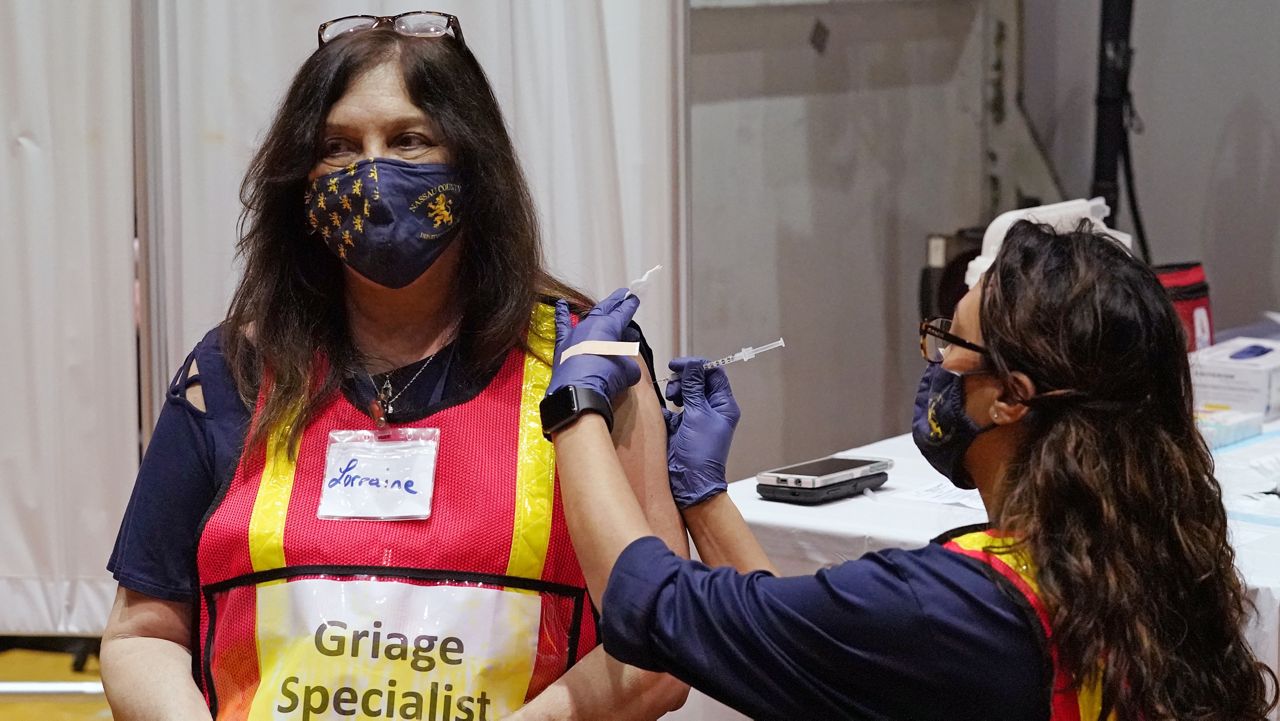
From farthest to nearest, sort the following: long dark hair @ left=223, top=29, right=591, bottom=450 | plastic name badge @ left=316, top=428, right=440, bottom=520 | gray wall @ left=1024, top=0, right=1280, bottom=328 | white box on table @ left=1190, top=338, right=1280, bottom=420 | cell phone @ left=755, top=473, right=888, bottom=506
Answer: gray wall @ left=1024, top=0, right=1280, bottom=328, white box on table @ left=1190, top=338, right=1280, bottom=420, cell phone @ left=755, top=473, right=888, bottom=506, long dark hair @ left=223, top=29, right=591, bottom=450, plastic name badge @ left=316, top=428, right=440, bottom=520

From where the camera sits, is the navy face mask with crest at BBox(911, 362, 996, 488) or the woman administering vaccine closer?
the woman administering vaccine

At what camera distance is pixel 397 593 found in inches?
56.0

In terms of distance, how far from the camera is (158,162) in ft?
9.38

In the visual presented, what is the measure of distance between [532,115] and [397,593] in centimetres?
157

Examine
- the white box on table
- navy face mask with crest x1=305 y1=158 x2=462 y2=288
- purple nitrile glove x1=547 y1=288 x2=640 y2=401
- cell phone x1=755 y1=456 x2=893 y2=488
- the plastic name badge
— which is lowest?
cell phone x1=755 y1=456 x2=893 y2=488

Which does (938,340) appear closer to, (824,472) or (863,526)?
(863,526)

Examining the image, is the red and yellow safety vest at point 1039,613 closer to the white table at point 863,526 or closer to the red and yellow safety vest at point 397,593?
the red and yellow safety vest at point 397,593

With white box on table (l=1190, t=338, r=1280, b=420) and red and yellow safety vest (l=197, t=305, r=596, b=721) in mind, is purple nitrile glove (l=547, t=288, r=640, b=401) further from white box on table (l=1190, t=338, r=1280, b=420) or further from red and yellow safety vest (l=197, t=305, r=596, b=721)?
white box on table (l=1190, t=338, r=1280, b=420)

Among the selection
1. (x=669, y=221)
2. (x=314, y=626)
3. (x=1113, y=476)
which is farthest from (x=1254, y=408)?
(x=314, y=626)

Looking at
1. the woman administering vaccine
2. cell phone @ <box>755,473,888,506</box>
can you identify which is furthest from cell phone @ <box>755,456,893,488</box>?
the woman administering vaccine

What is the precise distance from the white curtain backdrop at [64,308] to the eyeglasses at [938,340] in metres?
2.19

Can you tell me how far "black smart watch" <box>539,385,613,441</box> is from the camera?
135 cm

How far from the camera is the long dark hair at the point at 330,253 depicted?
1.59m

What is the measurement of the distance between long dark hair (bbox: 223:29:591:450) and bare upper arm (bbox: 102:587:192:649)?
0.88ft
